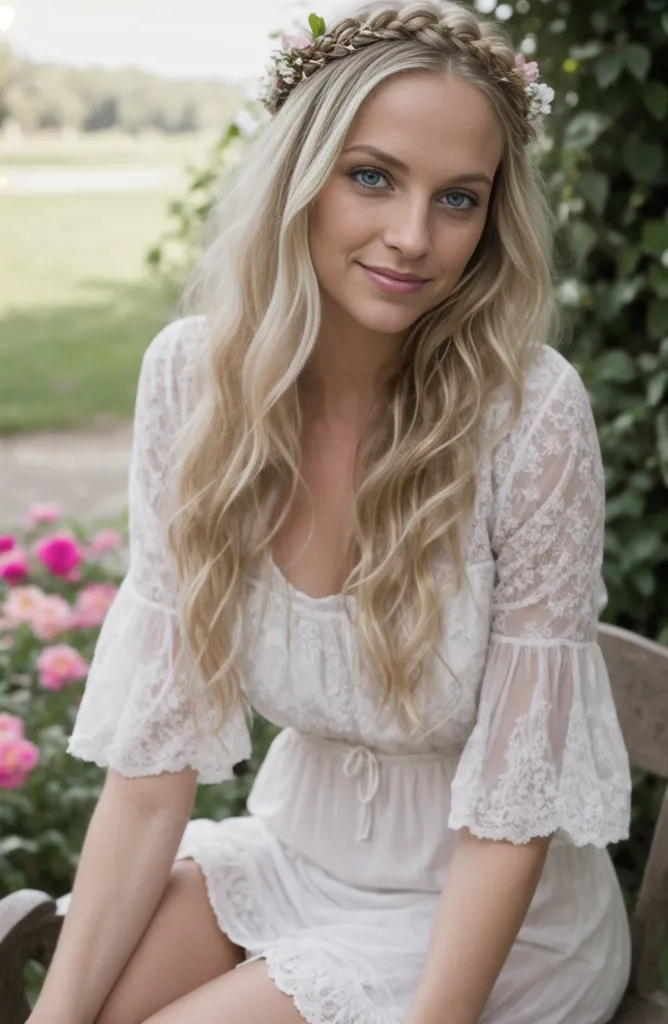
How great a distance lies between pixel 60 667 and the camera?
8.06 feet

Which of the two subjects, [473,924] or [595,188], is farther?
[595,188]

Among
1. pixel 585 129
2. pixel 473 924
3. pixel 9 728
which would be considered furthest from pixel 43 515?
pixel 473 924

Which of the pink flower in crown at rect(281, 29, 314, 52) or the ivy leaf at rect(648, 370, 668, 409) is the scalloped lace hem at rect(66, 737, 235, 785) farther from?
the ivy leaf at rect(648, 370, 668, 409)

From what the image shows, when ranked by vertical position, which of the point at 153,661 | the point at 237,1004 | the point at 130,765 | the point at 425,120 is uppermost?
the point at 425,120

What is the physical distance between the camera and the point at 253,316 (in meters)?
1.62

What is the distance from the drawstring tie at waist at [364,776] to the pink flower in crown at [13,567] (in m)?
1.29

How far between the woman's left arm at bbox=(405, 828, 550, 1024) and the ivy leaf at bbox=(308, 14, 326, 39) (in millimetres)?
936

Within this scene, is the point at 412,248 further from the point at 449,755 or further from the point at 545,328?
the point at 449,755

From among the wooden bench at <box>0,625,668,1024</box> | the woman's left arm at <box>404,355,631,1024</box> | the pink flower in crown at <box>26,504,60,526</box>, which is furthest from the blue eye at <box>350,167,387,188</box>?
the pink flower in crown at <box>26,504,60,526</box>

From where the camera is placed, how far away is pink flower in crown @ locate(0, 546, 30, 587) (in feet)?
8.99

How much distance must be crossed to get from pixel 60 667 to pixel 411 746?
1.03 metres

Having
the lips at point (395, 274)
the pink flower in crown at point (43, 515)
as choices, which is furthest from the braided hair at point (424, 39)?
the pink flower in crown at point (43, 515)

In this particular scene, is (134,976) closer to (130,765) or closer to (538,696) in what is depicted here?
(130,765)

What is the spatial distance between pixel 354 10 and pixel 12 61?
19.0 feet
